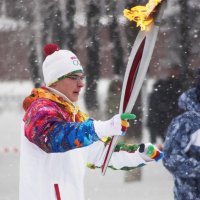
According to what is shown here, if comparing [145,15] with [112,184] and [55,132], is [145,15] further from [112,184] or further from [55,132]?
[112,184]

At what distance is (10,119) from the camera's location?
19.2m

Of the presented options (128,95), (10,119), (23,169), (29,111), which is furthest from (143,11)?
(10,119)

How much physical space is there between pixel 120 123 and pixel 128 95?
244 millimetres

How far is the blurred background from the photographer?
12.6 metres

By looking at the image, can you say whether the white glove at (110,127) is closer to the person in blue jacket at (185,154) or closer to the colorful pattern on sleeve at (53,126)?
the colorful pattern on sleeve at (53,126)

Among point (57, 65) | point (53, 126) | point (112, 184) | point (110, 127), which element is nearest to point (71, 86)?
point (57, 65)

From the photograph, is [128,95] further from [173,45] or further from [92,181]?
[173,45]

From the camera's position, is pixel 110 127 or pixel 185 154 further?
pixel 185 154

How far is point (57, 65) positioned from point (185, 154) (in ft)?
4.22

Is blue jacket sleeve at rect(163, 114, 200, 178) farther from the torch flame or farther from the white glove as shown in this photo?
the white glove

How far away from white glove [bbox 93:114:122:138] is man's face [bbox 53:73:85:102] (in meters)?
0.46

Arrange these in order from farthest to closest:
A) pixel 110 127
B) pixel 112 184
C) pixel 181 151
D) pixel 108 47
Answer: pixel 108 47
pixel 112 184
pixel 181 151
pixel 110 127

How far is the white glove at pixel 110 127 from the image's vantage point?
3658mm

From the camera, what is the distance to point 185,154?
16.7 ft
